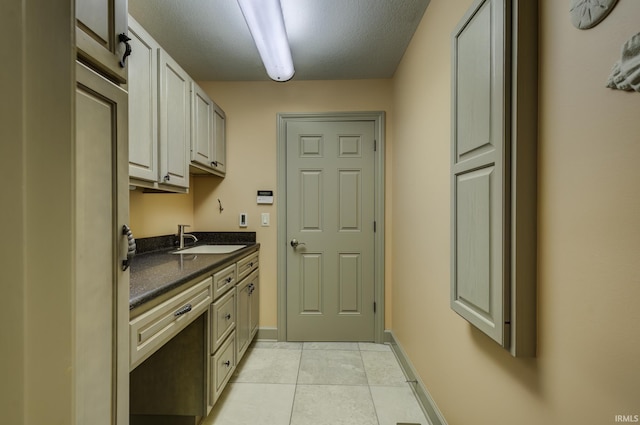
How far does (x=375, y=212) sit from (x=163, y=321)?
6.33 ft

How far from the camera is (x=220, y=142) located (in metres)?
2.47

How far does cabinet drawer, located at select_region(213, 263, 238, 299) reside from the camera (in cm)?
159

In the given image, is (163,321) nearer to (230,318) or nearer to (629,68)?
(230,318)

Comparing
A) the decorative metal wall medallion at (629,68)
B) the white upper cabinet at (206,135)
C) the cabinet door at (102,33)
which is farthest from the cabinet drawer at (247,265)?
the decorative metal wall medallion at (629,68)

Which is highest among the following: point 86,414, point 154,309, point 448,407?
point 154,309

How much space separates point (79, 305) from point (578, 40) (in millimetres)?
1362

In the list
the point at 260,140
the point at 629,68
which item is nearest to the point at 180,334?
the point at 260,140

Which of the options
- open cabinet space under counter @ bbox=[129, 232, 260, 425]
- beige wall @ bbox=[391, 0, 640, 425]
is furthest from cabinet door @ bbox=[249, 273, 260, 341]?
beige wall @ bbox=[391, 0, 640, 425]

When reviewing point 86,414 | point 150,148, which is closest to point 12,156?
point 86,414

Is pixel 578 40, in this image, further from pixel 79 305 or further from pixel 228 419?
pixel 228 419

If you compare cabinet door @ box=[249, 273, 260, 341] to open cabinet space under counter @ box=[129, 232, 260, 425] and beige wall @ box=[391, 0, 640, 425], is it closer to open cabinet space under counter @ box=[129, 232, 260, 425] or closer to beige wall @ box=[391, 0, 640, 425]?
open cabinet space under counter @ box=[129, 232, 260, 425]

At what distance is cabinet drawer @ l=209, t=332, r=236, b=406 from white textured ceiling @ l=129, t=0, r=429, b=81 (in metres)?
2.11

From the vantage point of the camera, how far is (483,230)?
0.93 m

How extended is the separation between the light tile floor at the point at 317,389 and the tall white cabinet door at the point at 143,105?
1.49 metres
